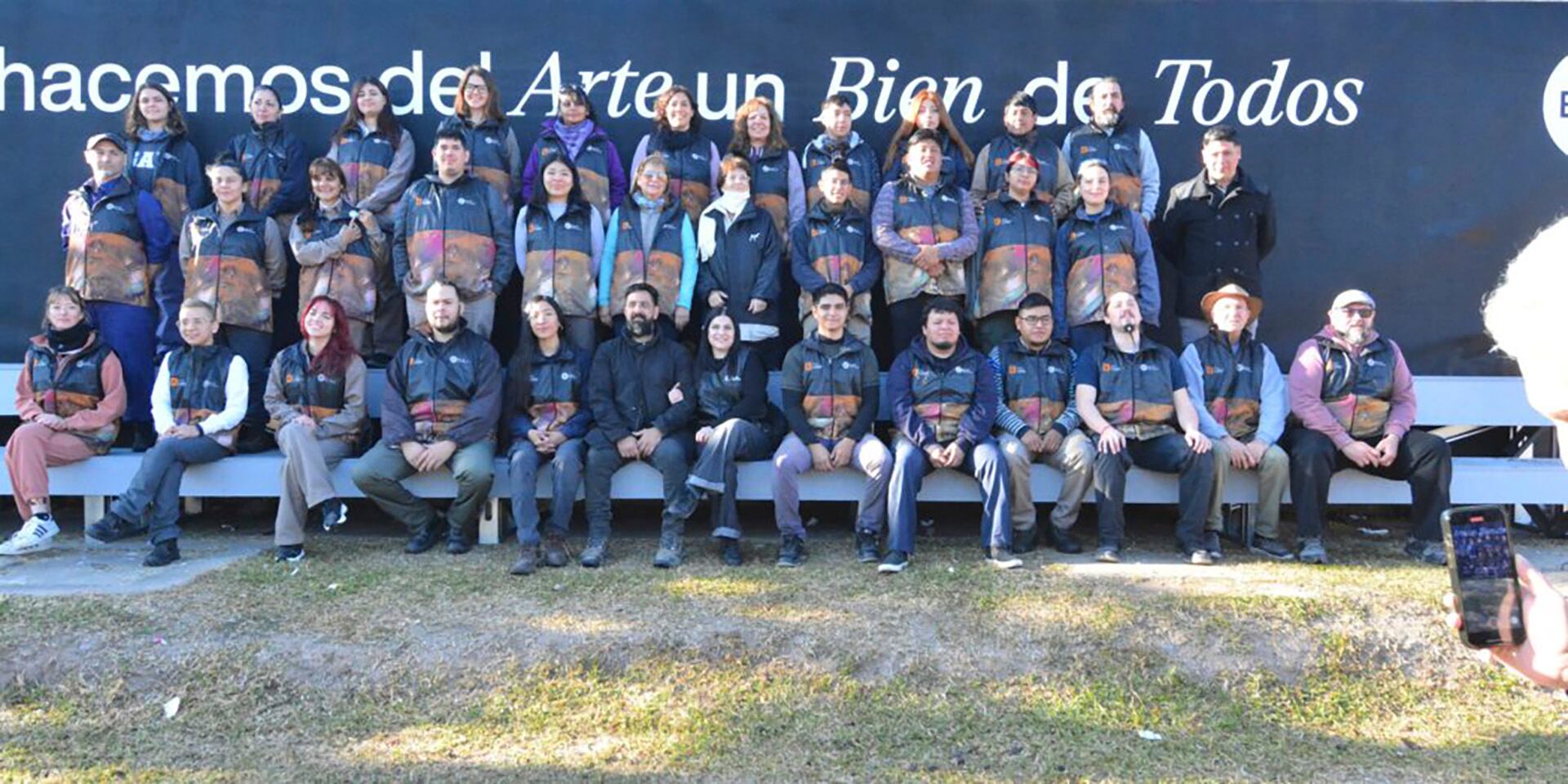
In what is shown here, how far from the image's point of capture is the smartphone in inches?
75.5

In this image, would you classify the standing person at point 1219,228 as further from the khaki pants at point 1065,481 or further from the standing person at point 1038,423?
the khaki pants at point 1065,481

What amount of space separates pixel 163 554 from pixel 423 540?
1.14 meters

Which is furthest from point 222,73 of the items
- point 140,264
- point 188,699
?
point 188,699

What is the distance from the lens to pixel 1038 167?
20.4 feet

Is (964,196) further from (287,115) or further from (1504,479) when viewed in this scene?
(287,115)

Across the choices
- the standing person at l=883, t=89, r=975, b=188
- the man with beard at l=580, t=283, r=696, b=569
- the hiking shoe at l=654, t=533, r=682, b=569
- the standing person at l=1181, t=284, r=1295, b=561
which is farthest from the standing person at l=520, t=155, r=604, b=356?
the standing person at l=1181, t=284, r=1295, b=561

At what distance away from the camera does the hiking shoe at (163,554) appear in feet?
17.3

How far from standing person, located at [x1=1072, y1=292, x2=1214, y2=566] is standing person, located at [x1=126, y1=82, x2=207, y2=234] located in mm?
4859

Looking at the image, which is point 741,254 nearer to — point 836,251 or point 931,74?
point 836,251

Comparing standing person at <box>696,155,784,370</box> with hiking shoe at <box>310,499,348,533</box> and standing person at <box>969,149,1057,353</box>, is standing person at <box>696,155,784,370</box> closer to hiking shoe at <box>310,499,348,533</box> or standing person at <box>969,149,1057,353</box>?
standing person at <box>969,149,1057,353</box>

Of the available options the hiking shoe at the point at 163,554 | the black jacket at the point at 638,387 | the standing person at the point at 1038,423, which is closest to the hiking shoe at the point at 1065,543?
the standing person at the point at 1038,423

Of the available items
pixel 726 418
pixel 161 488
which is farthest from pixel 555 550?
pixel 161 488

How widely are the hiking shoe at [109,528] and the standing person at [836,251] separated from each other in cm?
335

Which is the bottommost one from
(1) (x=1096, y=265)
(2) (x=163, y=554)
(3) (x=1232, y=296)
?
(2) (x=163, y=554)
